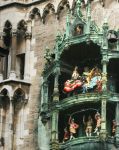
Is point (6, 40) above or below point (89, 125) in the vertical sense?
above

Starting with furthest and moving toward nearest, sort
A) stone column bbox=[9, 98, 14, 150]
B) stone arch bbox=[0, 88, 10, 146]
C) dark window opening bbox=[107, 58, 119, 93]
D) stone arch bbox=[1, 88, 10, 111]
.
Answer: stone arch bbox=[1, 88, 10, 111] → stone arch bbox=[0, 88, 10, 146] → stone column bbox=[9, 98, 14, 150] → dark window opening bbox=[107, 58, 119, 93]

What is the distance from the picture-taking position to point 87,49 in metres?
19.8

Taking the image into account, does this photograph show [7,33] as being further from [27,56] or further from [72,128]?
[72,128]

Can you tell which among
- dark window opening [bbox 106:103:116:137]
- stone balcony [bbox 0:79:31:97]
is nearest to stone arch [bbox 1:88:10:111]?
stone balcony [bbox 0:79:31:97]

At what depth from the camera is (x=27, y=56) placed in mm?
21297

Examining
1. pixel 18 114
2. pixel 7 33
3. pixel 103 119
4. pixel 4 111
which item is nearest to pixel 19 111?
pixel 18 114

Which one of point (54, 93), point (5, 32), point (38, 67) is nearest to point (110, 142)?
point (54, 93)

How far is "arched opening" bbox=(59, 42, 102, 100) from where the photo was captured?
19656 millimetres

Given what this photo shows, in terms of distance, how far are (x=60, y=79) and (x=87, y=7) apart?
1837 mm

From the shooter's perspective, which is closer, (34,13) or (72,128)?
(72,128)

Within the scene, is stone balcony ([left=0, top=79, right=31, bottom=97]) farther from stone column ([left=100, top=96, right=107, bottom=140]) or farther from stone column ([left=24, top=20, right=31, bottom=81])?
stone column ([left=100, top=96, right=107, bottom=140])

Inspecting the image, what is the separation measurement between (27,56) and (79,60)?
1805mm

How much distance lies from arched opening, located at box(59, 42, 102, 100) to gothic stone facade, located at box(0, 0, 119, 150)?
2.60ft

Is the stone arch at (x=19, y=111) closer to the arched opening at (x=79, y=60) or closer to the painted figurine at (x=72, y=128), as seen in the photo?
the arched opening at (x=79, y=60)
